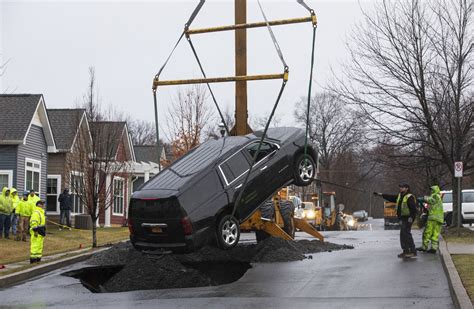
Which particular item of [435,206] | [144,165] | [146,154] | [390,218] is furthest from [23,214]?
[390,218]

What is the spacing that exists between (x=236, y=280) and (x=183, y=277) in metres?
0.97

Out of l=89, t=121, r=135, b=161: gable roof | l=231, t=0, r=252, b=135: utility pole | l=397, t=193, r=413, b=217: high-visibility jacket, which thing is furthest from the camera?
l=89, t=121, r=135, b=161: gable roof

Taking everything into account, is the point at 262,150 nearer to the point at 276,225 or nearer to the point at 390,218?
the point at 276,225

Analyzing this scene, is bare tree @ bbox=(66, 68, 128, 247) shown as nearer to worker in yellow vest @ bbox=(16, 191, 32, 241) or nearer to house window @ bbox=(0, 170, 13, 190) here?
worker in yellow vest @ bbox=(16, 191, 32, 241)

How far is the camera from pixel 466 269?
11.7m

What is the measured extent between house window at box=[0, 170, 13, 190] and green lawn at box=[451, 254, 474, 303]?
60.0 ft

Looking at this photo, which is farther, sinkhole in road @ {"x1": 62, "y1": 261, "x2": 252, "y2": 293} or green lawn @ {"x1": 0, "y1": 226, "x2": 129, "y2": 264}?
green lawn @ {"x1": 0, "y1": 226, "x2": 129, "y2": 264}

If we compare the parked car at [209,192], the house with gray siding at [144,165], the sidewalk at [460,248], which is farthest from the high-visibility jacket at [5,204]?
the house with gray siding at [144,165]

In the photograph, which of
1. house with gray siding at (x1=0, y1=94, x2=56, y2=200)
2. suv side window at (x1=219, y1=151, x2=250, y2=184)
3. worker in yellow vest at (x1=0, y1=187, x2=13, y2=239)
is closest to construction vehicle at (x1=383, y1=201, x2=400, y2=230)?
house with gray siding at (x1=0, y1=94, x2=56, y2=200)

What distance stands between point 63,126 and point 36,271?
61.7 ft

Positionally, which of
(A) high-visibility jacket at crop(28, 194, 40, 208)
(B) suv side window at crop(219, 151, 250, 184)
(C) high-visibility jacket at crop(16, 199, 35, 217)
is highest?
(B) suv side window at crop(219, 151, 250, 184)

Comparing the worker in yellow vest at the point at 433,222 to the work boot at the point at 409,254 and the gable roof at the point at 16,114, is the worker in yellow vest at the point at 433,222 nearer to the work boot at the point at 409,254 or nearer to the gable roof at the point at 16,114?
the work boot at the point at 409,254

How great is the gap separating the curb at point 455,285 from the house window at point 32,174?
18587 mm

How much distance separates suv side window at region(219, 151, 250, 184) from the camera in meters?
12.9
